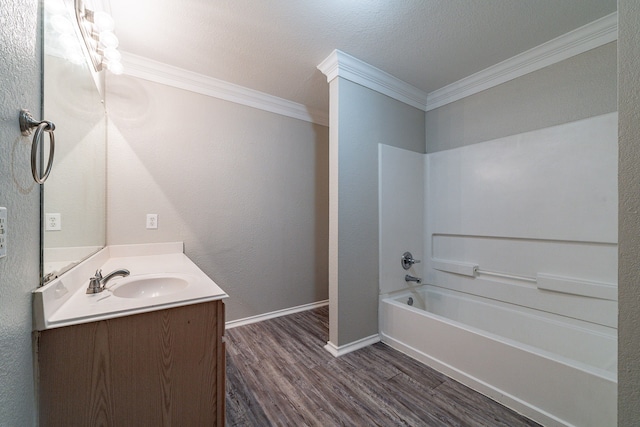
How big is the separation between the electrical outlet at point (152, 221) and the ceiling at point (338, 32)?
1264mm

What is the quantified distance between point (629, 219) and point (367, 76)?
6.18ft

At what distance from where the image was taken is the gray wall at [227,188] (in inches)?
74.5

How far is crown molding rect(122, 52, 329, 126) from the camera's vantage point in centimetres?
191

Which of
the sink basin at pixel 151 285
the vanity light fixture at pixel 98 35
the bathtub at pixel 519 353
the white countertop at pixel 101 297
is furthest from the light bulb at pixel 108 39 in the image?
the bathtub at pixel 519 353

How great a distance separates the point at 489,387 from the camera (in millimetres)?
1446

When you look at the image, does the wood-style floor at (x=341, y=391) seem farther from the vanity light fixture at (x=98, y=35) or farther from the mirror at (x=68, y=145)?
the vanity light fixture at (x=98, y=35)

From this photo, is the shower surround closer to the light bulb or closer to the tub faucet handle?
the tub faucet handle

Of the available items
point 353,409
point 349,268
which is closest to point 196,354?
point 353,409

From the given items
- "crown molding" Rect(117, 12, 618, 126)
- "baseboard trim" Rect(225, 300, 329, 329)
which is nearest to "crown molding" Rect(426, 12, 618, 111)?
"crown molding" Rect(117, 12, 618, 126)

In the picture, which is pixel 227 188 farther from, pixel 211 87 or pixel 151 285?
pixel 151 285

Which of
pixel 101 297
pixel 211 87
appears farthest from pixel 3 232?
pixel 211 87

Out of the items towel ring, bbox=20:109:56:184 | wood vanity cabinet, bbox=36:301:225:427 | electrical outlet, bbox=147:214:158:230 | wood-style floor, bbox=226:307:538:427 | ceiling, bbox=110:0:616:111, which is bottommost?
wood-style floor, bbox=226:307:538:427

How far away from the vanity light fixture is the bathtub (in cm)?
261

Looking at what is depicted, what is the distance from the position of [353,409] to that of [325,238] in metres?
1.74
